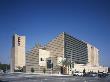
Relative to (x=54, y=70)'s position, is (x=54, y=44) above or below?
above

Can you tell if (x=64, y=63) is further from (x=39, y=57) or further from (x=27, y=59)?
(x=27, y=59)

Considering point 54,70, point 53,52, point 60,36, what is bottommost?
point 54,70

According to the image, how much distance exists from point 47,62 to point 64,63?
25.6 meters

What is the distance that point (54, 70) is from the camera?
453 feet

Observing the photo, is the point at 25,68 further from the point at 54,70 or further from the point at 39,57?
the point at 54,70

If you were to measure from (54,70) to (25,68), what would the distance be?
41934 millimetres

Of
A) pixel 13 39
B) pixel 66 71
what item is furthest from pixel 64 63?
pixel 13 39

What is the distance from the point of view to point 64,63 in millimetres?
123750

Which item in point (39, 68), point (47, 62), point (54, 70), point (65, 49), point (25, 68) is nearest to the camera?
point (54, 70)

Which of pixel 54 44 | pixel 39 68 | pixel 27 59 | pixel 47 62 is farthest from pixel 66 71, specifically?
pixel 54 44

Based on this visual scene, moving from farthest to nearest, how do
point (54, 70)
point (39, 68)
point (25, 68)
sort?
point (25, 68) → point (39, 68) → point (54, 70)

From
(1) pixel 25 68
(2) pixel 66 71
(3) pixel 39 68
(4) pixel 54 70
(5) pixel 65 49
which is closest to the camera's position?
(2) pixel 66 71

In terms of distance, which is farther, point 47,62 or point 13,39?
point 13,39

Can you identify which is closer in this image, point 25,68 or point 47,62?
point 47,62
